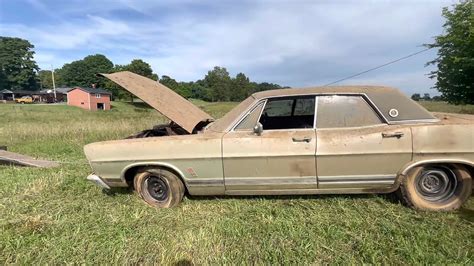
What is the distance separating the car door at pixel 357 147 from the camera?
3334 millimetres

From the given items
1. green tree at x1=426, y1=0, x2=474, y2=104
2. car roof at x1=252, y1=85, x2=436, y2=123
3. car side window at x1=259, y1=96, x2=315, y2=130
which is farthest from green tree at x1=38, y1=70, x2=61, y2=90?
car roof at x1=252, y1=85, x2=436, y2=123

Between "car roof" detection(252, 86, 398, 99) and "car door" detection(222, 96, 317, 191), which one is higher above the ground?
"car roof" detection(252, 86, 398, 99)

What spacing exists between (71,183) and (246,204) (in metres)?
3.01

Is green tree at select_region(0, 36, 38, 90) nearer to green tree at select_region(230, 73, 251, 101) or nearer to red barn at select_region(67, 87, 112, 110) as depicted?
red barn at select_region(67, 87, 112, 110)

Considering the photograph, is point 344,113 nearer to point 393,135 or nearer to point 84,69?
point 393,135

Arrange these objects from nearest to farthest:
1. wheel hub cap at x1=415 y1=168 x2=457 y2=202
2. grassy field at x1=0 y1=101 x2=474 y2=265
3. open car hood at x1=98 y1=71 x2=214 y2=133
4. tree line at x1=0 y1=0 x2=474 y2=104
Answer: grassy field at x1=0 y1=101 x2=474 y2=265
wheel hub cap at x1=415 y1=168 x2=457 y2=202
open car hood at x1=98 y1=71 x2=214 y2=133
tree line at x1=0 y1=0 x2=474 y2=104

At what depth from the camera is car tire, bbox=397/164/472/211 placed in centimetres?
336

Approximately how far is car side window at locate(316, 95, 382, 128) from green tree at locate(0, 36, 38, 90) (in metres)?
104

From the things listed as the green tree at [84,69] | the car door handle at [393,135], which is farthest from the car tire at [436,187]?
the green tree at [84,69]

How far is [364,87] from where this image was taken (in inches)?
147

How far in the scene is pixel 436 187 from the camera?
3471 millimetres

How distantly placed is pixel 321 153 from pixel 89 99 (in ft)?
190

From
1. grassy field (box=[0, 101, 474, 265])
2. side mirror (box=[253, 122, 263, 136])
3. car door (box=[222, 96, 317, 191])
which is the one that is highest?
side mirror (box=[253, 122, 263, 136])

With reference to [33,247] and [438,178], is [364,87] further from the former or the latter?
[33,247]
